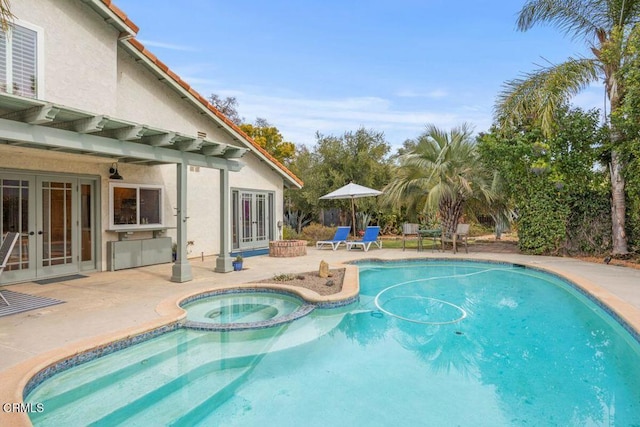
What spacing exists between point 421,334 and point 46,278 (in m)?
8.67

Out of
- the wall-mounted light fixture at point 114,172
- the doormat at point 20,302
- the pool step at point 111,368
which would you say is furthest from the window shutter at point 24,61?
the pool step at point 111,368

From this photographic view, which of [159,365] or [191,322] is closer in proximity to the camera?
[159,365]

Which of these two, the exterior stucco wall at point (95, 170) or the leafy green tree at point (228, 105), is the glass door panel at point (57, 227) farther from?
the leafy green tree at point (228, 105)

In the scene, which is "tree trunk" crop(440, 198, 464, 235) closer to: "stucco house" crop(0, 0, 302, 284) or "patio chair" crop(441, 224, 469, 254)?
"patio chair" crop(441, 224, 469, 254)

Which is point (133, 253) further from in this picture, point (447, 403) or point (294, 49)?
point (294, 49)

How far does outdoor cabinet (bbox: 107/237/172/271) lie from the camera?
1030 centimetres

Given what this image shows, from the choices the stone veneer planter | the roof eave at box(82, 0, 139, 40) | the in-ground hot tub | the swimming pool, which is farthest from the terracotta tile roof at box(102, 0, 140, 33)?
the swimming pool

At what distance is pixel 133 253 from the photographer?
10805 millimetres

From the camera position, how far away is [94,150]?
678 centimetres

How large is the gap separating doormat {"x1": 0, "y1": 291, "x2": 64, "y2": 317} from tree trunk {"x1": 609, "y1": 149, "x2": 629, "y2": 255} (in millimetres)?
15669

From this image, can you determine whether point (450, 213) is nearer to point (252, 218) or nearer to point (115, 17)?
point (252, 218)

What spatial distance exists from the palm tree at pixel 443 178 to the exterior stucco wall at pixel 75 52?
453 inches

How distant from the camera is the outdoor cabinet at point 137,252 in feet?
33.8

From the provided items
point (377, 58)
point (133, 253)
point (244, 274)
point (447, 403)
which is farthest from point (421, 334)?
point (377, 58)
